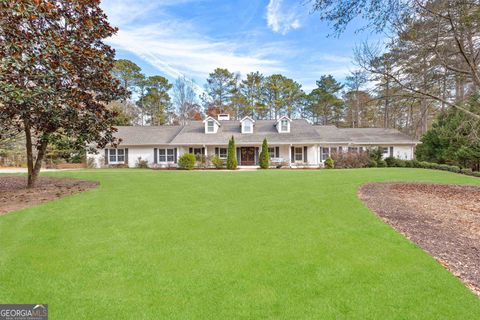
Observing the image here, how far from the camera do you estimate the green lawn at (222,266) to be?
3.03 meters

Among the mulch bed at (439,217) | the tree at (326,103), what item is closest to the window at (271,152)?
the mulch bed at (439,217)

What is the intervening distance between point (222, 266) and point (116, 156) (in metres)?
25.5

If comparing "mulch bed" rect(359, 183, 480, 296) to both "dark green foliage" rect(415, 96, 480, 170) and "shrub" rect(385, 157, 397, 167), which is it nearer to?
"dark green foliage" rect(415, 96, 480, 170)

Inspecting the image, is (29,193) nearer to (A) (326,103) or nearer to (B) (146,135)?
(B) (146,135)

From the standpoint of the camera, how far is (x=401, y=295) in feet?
10.6

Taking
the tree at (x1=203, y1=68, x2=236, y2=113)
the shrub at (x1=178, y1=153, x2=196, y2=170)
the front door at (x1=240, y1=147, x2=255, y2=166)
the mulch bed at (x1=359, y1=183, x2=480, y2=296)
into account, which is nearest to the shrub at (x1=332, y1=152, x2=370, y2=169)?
the front door at (x1=240, y1=147, x2=255, y2=166)

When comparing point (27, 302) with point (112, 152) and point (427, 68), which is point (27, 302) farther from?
point (112, 152)

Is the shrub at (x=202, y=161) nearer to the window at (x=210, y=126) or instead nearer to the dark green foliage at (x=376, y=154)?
the window at (x=210, y=126)

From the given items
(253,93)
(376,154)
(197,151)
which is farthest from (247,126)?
(253,93)

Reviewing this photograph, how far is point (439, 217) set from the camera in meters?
6.84

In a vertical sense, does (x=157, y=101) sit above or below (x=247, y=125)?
above

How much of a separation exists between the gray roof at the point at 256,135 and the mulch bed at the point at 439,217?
46.5 ft

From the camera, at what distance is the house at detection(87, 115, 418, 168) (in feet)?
82.5

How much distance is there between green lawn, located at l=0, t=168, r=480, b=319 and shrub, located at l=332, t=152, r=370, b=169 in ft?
57.0
